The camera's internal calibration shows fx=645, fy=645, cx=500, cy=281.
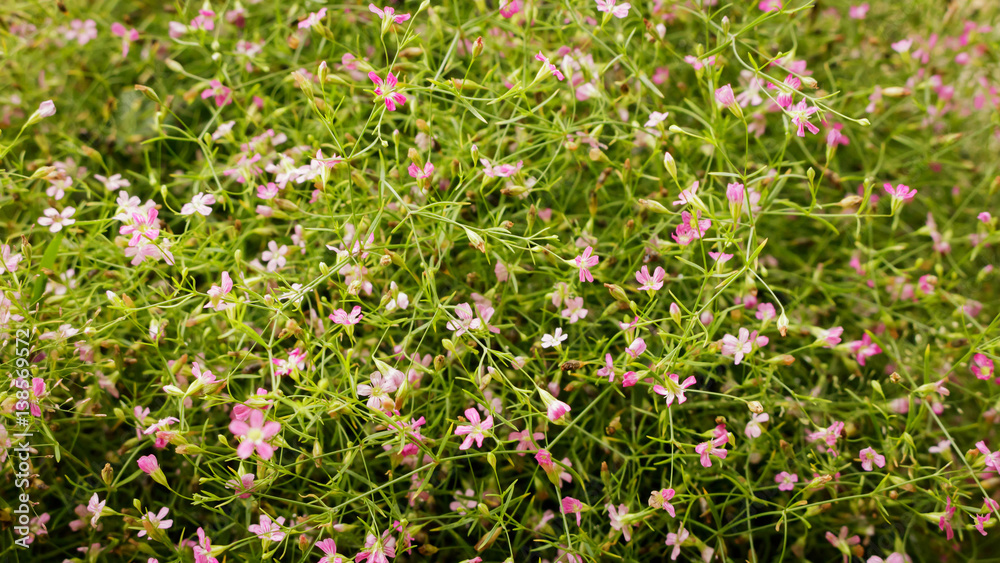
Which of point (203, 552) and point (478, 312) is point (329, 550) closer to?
point (203, 552)

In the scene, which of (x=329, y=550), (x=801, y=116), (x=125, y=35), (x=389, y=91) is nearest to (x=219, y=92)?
(x=125, y=35)

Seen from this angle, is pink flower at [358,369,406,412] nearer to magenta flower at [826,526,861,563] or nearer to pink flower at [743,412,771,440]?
pink flower at [743,412,771,440]

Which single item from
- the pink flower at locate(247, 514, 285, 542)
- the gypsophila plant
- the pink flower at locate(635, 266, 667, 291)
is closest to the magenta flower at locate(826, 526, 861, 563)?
the gypsophila plant

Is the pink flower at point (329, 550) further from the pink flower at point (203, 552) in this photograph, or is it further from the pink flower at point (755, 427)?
the pink flower at point (755, 427)

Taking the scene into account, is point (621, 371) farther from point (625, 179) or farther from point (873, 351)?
point (873, 351)

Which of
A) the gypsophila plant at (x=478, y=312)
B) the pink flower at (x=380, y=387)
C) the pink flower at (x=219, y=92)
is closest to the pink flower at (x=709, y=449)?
the gypsophila plant at (x=478, y=312)

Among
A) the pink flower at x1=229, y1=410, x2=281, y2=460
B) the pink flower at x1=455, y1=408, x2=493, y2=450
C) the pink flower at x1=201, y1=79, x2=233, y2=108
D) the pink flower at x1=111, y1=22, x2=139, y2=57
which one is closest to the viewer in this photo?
the pink flower at x1=229, y1=410, x2=281, y2=460

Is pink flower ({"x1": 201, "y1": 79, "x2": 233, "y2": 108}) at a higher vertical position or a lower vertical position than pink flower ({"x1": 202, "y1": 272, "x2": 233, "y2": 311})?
higher
